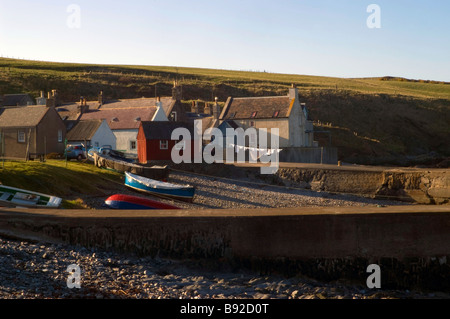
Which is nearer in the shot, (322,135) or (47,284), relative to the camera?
(47,284)

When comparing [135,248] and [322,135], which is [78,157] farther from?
[322,135]

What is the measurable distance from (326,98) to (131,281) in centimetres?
9859

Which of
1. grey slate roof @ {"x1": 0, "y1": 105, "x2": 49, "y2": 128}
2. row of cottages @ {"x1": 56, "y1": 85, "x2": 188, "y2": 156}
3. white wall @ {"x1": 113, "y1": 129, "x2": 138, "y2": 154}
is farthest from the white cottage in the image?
grey slate roof @ {"x1": 0, "y1": 105, "x2": 49, "y2": 128}

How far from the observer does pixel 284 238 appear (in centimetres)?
1912

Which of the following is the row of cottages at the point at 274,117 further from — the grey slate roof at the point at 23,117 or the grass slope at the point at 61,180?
the grass slope at the point at 61,180

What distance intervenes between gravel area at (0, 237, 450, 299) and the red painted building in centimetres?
3176

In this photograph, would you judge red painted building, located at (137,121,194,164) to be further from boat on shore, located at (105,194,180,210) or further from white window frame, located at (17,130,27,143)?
boat on shore, located at (105,194,180,210)

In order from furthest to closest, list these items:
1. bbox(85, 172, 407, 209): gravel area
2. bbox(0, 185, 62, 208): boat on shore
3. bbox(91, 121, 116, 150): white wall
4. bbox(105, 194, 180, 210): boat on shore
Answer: bbox(91, 121, 116, 150): white wall → bbox(85, 172, 407, 209): gravel area → bbox(105, 194, 180, 210): boat on shore → bbox(0, 185, 62, 208): boat on shore

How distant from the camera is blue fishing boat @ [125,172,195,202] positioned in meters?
35.9

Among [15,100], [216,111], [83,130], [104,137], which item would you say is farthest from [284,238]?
[15,100]

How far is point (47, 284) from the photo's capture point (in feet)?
46.5

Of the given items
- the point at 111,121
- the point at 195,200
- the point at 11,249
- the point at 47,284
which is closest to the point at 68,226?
the point at 11,249

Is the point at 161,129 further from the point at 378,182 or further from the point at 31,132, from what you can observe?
the point at 378,182
